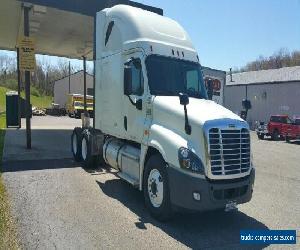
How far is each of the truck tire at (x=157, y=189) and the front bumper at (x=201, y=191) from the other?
9.4 inches

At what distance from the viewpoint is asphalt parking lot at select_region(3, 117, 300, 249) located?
6.03 meters

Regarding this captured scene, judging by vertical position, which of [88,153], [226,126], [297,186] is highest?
[226,126]

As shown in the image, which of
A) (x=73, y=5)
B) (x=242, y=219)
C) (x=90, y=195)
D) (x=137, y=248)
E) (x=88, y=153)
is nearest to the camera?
(x=137, y=248)

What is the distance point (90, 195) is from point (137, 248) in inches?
122

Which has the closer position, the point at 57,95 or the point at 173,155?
the point at 173,155

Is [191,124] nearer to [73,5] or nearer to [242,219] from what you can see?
[242,219]

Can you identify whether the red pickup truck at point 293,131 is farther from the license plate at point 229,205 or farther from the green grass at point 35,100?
the green grass at point 35,100

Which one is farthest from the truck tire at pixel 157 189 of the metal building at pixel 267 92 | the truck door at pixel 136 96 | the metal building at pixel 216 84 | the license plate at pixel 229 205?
the metal building at pixel 267 92

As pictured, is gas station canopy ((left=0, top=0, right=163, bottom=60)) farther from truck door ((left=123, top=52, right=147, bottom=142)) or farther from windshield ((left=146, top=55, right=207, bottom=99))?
windshield ((left=146, top=55, right=207, bottom=99))

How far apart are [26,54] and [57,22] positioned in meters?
3.89

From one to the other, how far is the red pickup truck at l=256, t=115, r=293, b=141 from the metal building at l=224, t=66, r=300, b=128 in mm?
9757

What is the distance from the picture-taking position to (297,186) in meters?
10.6

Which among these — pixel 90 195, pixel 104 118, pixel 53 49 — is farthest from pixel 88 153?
pixel 53 49

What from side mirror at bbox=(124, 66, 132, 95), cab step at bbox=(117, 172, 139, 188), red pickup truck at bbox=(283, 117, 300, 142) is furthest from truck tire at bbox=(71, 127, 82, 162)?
red pickup truck at bbox=(283, 117, 300, 142)
